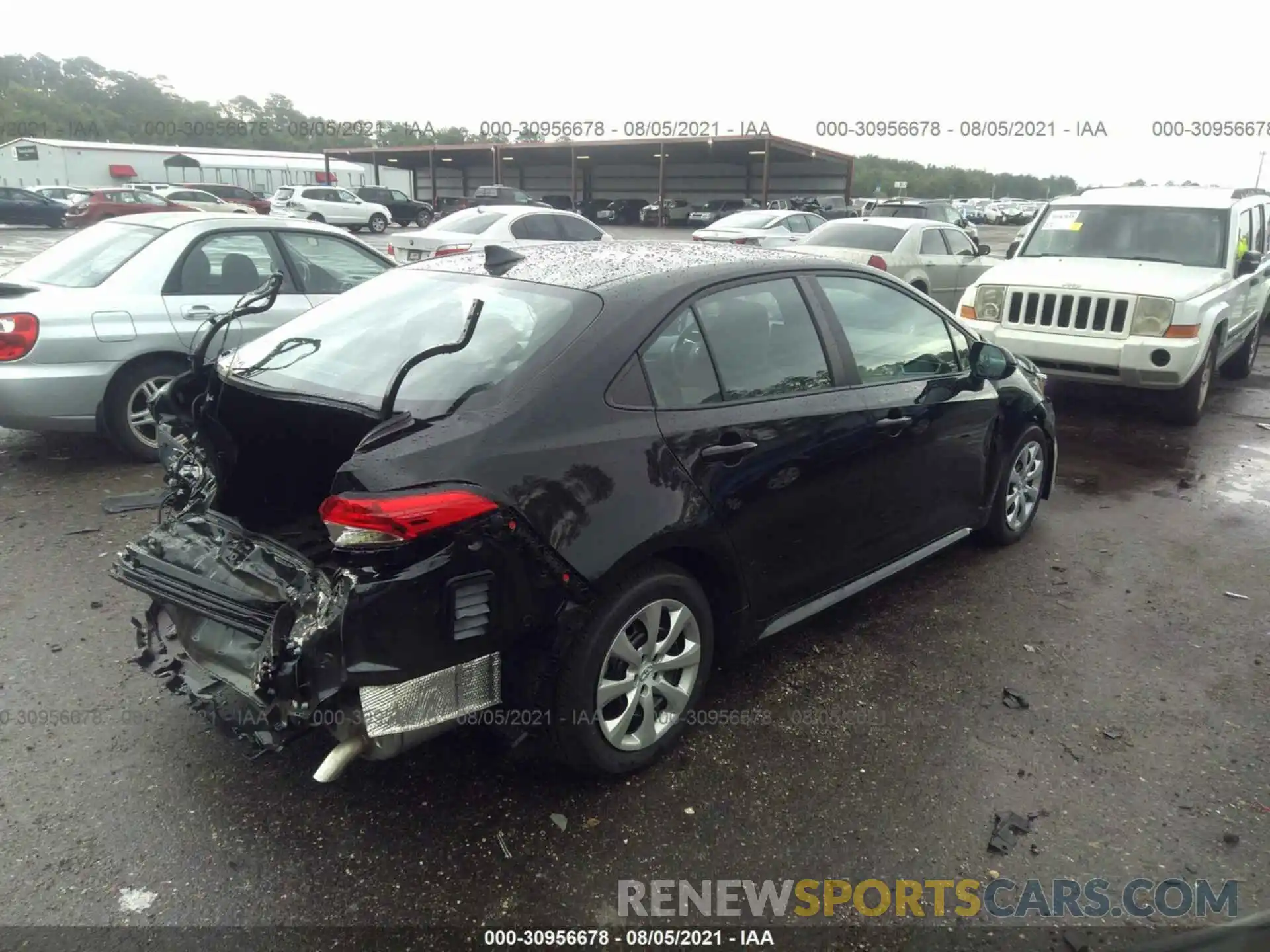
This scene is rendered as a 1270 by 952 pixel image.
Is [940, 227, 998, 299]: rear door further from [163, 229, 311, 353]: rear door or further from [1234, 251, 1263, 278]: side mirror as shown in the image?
[163, 229, 311, 353]: rear door

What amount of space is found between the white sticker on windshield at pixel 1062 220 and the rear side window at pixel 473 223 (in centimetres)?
771

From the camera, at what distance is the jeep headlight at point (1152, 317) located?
694 centimetres

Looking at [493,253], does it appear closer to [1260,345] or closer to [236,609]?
[236,609]

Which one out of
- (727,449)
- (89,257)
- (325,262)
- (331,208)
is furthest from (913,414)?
(331,208)

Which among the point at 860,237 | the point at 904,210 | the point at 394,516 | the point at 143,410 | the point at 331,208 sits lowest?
the point at 143,410

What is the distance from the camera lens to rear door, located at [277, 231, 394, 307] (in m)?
6.44

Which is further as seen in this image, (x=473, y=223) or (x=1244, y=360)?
A: (x=473, y=223)

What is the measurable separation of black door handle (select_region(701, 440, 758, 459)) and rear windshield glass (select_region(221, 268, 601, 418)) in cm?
59

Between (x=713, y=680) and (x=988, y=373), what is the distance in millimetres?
2046

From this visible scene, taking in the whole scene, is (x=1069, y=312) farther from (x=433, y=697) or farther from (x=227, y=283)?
(x=433, y=697)

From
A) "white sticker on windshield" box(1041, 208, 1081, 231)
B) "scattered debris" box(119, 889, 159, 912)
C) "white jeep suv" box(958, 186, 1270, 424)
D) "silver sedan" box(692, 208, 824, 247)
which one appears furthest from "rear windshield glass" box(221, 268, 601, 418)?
"silver sedan" box(692, 208, 824, 247)

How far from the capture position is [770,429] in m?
3.22

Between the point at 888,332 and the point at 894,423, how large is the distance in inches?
19.3

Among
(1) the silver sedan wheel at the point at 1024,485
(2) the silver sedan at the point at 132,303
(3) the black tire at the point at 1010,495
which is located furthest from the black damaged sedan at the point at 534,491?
(2) the silver sedan at the point at 132,303
